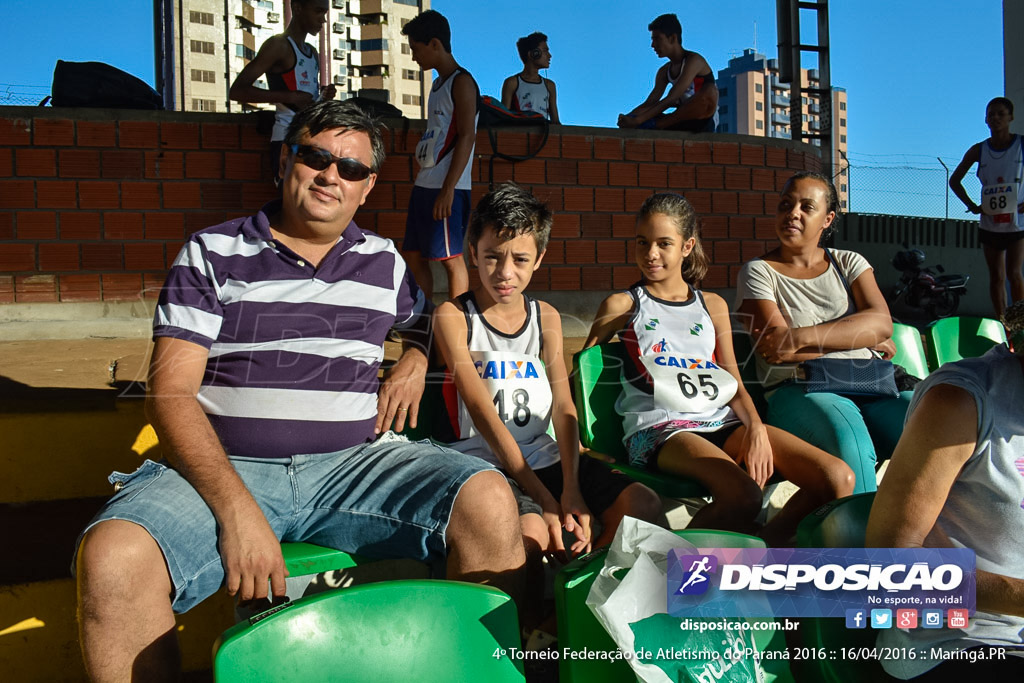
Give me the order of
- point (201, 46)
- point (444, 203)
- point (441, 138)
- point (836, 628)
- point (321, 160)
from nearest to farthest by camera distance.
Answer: point (836, 628) < point (321, 160) < point (444, 203) < point (441, 138) < point (201, 46)

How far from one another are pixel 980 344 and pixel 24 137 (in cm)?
563

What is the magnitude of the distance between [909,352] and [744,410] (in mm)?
1191

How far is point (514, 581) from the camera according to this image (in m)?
1.75

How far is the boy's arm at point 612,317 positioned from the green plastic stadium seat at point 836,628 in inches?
47.0

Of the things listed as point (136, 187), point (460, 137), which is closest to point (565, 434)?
point (460, 137)

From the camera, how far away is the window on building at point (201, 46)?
53.0 metres

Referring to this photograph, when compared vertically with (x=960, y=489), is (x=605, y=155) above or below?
above

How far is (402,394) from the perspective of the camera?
2.12 m

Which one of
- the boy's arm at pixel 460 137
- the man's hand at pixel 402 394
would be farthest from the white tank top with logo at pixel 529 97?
the man's hand at pixel 402 394

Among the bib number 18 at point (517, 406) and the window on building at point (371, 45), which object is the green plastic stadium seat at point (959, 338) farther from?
the window on building at point (371, 45)

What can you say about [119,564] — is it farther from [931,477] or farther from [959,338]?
[959,338]

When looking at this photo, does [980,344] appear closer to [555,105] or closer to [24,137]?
[555,105]

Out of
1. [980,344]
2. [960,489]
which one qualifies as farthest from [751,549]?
[980,344]

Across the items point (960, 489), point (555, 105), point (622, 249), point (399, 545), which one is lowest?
point (399, 545)
